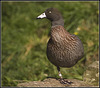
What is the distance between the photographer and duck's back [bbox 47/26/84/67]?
5.27 meters

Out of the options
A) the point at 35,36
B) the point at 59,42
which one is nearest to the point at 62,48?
the point at 59,42

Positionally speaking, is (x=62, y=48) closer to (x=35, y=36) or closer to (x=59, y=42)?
(x=59, y=42)

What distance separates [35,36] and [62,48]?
452 centimetres

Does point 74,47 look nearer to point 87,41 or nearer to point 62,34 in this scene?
point 62,34

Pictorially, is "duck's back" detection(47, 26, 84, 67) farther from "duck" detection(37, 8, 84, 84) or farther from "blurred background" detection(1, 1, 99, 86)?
"blurred background" detection(1, 1, 99, 86)

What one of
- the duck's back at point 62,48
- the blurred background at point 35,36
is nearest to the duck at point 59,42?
the duck's back at point 62,48

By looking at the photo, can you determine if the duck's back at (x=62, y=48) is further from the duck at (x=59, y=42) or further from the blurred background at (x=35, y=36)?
the blurred background at (x=35, y=36)

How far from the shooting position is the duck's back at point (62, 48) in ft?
17.3

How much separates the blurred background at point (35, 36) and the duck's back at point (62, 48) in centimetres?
178

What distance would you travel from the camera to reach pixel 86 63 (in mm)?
7777

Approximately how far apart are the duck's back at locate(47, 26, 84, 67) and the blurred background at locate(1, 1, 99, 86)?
5.83 ft

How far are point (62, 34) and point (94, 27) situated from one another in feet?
12.7

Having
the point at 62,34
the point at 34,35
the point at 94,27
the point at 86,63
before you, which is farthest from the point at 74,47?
the point at 34,35

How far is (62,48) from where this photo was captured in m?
5.28
